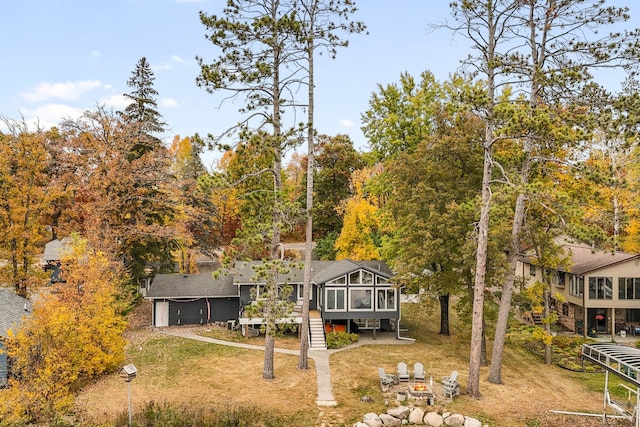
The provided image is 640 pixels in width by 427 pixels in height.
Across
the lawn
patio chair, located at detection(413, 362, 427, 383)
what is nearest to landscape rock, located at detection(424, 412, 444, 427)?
the lawn

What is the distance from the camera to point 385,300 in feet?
83.2

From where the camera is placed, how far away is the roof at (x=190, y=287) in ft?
88.5

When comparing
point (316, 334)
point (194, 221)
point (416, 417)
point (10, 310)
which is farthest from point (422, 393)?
point (194, 221)

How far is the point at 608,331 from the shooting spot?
27969mm

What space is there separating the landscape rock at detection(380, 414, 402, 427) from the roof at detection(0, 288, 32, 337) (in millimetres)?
14150

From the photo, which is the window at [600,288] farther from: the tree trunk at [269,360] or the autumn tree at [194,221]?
the autumn tree at [194,221]

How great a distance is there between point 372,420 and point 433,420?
6.30ft

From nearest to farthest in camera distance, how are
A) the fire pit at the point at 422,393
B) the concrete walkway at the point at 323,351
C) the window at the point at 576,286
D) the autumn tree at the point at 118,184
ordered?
the fire pit at the point at 422,393 → the concrete walkway at the point at 323,351 → the autumn tree at the point at 118,184 → the window at the point at 576,286

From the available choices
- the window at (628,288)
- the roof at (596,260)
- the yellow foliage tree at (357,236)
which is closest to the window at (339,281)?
the yellow foliage tree at (357,236)

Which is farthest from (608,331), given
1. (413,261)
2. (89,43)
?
(89,43)

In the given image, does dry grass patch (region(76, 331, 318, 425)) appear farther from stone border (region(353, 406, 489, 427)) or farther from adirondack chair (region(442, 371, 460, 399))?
adirondack chair (region(442, 371, 460, 399))

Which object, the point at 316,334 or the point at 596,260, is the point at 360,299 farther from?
the point at 596,260

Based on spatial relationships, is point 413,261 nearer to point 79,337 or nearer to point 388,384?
point 388,384

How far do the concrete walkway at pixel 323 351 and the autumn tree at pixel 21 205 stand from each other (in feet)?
26.7
